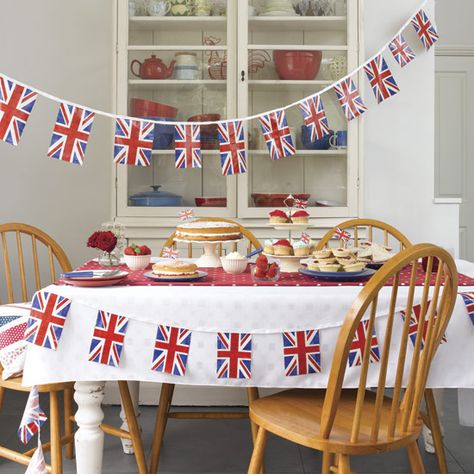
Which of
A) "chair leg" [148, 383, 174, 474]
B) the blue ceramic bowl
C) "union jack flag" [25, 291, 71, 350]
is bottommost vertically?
"chair leg" [148, 383, 174, 474]

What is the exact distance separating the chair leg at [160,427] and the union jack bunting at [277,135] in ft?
3.72

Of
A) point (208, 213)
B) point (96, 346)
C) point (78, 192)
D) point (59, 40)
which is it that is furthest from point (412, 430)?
point (59, 40)

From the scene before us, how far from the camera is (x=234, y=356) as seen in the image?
1669 millimetres

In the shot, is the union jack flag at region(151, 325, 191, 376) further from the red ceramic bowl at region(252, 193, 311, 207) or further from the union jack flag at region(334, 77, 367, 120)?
the union jack flag at region(334, 77, 367, 120)

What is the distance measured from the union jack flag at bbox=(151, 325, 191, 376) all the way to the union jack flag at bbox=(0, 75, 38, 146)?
1.04 meters

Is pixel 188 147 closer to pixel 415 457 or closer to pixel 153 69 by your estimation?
pixel 153 69

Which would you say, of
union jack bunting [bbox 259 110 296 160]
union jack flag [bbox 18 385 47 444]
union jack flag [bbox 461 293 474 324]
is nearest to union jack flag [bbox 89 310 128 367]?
union jack flag [bbox 18 385 47 444]

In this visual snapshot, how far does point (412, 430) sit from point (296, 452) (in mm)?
1039

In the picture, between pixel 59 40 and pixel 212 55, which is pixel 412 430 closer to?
pixel 212 55

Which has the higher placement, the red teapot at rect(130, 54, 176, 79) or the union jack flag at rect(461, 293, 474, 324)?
the red teapot at rect(130, 54, 176, 79)

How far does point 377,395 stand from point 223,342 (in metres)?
0.41

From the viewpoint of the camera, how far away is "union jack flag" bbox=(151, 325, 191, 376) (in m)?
1.67

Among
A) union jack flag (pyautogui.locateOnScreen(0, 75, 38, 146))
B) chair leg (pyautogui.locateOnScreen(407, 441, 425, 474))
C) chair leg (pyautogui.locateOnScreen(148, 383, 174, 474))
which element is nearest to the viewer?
chair leg (pyautogui.locateOnScreen(407, 441, 425, 474))

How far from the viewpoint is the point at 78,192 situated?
3.68 m
